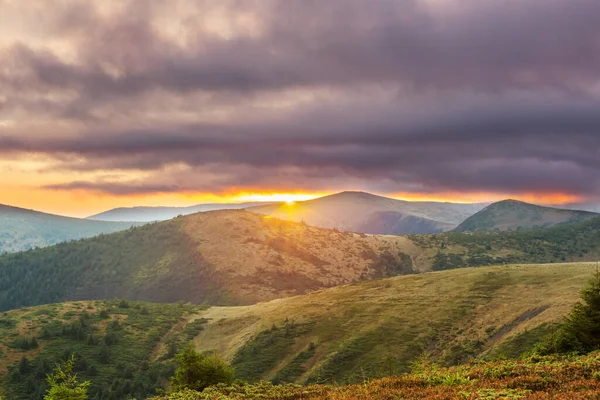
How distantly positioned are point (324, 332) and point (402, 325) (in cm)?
1241

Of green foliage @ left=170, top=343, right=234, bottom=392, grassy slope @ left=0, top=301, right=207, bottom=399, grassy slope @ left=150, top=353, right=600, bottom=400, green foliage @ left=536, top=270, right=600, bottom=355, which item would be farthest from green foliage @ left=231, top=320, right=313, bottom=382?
green foliage @ left=536, top=270, right=600, bottom=355

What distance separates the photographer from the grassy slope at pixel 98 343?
2505 inches

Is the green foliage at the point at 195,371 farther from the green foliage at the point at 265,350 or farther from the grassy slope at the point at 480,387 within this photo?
the green foliage at the point at 265,350

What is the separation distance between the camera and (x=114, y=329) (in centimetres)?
8444

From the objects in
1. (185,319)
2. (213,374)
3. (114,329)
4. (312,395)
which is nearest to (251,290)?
(185,319)

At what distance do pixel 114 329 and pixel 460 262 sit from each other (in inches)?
5795

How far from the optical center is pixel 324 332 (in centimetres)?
6456

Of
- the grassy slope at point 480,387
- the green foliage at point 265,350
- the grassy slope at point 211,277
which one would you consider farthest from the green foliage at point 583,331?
the grassy slope at point 211,277

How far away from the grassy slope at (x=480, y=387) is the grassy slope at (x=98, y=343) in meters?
41.3

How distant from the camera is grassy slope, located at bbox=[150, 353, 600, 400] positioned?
15.2 metres

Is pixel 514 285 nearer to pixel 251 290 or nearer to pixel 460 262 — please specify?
pixel 251 290

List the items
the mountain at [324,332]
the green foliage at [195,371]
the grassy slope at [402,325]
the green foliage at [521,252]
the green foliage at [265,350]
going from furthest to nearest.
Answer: the green foliage at [521,252] < the green foliage at [265,350] < the mountain at [324,332] < the grassy slope at [402,325] < the green foliage at [195,371]

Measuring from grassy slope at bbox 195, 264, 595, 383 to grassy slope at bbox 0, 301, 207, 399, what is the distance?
31.9 ft

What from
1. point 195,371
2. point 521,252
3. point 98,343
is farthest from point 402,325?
point 521,252
